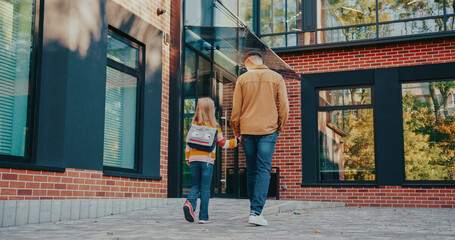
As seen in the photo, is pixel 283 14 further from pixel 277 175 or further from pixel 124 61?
pixel 124 61

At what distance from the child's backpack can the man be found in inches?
10.3

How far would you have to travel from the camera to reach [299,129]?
11.8 meters

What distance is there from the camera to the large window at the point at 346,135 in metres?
11.3

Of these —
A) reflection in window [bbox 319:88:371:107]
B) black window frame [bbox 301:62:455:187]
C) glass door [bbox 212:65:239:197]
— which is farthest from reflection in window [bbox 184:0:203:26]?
reflection in window [bbox 319:88:371:107]

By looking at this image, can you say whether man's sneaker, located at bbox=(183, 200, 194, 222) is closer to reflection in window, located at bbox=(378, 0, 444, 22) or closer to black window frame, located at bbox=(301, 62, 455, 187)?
black window frame, located at bbox=(301, 62, 455, 187)

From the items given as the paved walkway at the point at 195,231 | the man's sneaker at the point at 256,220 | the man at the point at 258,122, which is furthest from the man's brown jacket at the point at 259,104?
the paved walkway at the point at 195,231

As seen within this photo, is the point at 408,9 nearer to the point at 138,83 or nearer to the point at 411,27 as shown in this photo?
the point at 411,27

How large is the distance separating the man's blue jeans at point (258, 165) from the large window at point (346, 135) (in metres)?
6.58

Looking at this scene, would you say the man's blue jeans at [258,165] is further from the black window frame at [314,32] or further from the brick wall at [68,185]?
the black window frame at [314,32]

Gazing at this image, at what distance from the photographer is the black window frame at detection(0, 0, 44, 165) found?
5801mm

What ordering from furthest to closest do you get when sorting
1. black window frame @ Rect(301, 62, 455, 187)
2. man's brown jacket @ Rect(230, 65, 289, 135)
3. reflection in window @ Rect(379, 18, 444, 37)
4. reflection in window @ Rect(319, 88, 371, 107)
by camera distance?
reflection in window @ Rect(319, 88, 371, 107) → reflection in window @ Rect(379, 18, 444, 37) → black window frame @ Rect(301, 62, 455, 187) → man's brown jacket @ Rect(230, 65, 289, 135)

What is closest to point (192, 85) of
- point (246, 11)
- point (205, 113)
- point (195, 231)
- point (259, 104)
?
point (246, 11)

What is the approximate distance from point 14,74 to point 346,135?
758cm

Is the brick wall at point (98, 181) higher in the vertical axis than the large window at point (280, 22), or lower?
lower
